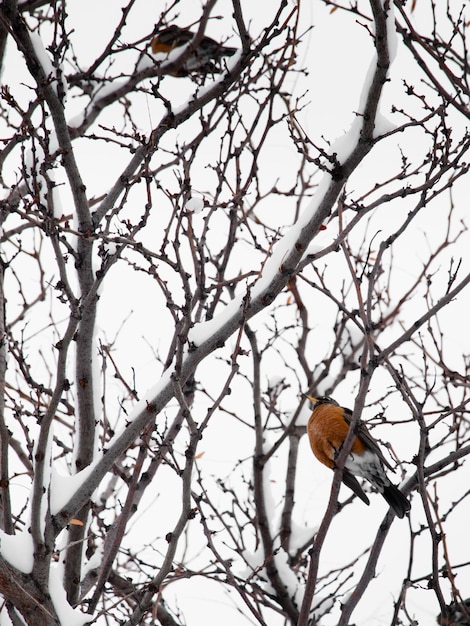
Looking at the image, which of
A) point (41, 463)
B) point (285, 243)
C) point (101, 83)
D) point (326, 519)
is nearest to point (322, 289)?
point (285, 243)

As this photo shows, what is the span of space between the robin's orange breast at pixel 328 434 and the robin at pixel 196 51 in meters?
2.79

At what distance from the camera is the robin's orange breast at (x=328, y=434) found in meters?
4.69

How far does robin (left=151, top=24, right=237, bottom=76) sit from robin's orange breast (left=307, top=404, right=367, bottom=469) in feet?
9.16

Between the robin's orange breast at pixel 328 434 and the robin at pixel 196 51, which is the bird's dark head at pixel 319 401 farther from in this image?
the robin at pixel 196 51

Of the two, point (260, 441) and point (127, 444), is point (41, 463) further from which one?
point (260, 441)

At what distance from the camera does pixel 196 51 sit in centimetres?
471

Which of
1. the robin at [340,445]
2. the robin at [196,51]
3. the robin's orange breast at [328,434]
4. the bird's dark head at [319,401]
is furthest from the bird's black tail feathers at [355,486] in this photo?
the robin at [196,51]

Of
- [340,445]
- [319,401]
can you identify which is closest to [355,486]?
[340,445]

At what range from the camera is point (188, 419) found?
2.23m

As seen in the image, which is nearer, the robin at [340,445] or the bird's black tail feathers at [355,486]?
the bird's black tail feathers at [355,486]

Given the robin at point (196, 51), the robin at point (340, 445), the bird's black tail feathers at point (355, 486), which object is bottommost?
the bird's black tail feathers at point (355, 486)

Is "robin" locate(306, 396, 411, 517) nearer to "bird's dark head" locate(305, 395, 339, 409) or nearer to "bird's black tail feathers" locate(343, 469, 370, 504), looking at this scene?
"bird's black tail feathers" locate(343, 469, 370, 504)

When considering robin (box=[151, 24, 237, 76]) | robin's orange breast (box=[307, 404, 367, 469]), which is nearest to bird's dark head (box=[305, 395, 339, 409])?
robin's orange breast (box=[307, 404, 367, 469])

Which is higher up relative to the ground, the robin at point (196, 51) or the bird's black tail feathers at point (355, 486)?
the robin at point (196, 51)
